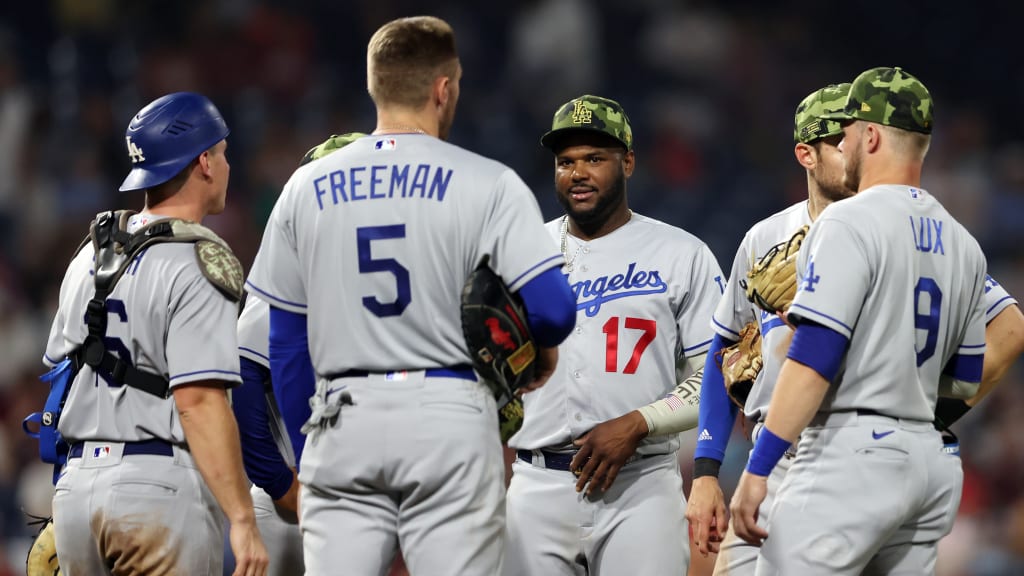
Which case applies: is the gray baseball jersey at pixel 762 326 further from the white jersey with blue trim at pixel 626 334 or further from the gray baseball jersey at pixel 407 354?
the gray baseball jersey at pixel 407 354

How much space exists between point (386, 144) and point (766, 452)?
1.36m

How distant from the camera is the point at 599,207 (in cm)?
489

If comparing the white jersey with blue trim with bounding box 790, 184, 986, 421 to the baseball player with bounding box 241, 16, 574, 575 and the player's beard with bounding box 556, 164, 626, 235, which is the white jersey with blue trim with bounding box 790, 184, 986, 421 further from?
Answer: the player's beard with bounding box 556, 164, 626, 235

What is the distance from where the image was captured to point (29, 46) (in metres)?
11.7

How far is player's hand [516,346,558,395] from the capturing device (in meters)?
3.65

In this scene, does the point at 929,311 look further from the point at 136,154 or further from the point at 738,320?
the point at 136,154

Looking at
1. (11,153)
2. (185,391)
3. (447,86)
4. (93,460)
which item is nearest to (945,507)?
(447,86)

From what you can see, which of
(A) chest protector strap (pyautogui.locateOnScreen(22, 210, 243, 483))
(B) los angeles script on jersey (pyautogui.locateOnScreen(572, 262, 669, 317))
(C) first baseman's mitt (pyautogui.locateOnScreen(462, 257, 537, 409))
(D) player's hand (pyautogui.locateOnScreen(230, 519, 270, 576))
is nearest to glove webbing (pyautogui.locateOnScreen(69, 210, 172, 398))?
(A) chest protector strap (pyautogui.locateOnScreen(22, 210, 243, 483))

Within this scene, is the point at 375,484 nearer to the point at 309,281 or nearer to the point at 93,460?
the point at 309,281

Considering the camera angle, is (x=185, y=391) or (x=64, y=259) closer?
(x=185, y=391)

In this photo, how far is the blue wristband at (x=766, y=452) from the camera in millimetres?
3576

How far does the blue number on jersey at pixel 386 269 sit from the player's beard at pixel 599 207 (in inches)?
58.1

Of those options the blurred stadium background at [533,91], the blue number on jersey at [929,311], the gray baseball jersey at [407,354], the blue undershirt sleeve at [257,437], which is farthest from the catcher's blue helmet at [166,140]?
the blurred stadium background at [533,91]

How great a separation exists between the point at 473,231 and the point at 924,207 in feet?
4.35
